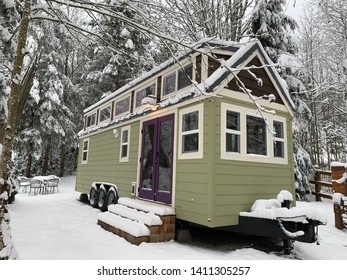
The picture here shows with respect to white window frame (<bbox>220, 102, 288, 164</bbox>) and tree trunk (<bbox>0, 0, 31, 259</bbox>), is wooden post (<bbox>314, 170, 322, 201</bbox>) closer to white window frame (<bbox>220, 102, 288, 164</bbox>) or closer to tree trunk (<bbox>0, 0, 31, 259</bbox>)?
white window frame (<bbox>220, 102, 288, 164</bbox>)

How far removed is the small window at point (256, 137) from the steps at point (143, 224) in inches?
83.9

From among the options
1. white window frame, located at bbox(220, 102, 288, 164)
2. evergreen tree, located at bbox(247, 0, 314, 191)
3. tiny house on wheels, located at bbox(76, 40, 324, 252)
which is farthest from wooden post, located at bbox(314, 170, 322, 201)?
white window frame, located at bbox(220, 102, 288, 164)

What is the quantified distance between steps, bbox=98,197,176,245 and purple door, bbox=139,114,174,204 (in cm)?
44

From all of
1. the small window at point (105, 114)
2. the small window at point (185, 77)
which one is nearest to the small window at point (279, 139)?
the small window at point (185, 77)

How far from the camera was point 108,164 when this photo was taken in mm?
8391

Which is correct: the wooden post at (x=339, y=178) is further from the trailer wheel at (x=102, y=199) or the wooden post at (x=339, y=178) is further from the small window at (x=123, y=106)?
the trailer wheel at (x=102, y=199)

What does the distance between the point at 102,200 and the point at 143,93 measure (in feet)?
13.1

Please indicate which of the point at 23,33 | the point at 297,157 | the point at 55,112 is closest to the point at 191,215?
the point at 23,33

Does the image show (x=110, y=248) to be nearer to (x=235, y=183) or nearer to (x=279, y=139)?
(x=235, y=183)

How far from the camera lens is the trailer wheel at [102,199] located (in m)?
8.12

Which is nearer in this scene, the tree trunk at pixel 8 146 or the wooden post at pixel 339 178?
the tree trunk at pixel 8 146

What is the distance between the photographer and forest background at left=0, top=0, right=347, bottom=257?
371 centimetres

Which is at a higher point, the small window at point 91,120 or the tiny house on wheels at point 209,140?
the small window at point 91,120

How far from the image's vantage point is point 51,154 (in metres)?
19.1
